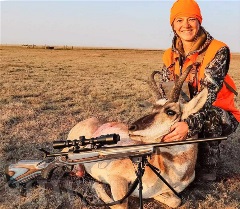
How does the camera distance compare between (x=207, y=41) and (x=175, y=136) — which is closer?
(x=175, y=136)

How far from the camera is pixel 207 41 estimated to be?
6.14 m

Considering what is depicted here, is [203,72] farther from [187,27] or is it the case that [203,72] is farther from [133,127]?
[133,127]

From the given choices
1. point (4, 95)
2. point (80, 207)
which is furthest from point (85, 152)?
point (4, 95)

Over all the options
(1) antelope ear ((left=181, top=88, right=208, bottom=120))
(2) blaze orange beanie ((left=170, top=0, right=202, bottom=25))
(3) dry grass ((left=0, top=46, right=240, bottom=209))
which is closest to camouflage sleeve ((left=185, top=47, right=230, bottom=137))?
(1) antelope ear ((left=181, top=88, right=208, bottom=120))

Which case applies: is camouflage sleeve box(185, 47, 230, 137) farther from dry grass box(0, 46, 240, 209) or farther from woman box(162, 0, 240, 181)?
dry grass box(0, 46, 240, 209)

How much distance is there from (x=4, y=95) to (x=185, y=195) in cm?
1030

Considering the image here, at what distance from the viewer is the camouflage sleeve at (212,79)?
18.2 ft

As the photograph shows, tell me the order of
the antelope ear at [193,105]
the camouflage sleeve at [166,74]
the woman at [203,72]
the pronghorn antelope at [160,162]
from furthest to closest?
1. the camouflage sleeve at [166,74]
2. the woman at [203,72]
3. the pronghorn antelope at [160,162]
4. the antelope ear at [193,105]

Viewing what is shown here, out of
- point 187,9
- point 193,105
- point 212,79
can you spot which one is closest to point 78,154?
point 193,105

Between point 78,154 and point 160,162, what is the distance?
1195 mm

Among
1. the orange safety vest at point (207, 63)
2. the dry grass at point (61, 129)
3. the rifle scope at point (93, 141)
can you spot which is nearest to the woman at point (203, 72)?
the orange safety vest at point (207, 63)

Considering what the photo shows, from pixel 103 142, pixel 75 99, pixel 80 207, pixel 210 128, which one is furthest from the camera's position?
pixel 75 99

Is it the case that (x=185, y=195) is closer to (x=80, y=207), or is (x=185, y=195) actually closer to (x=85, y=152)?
(x=80, y=207)

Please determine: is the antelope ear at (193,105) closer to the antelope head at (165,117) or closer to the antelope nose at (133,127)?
the antelope head at (165,117)
